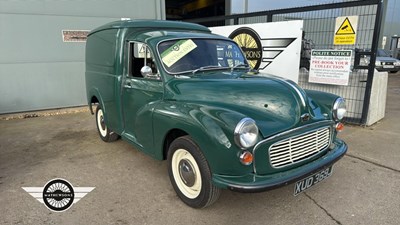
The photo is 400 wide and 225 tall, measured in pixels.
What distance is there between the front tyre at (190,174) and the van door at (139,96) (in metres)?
0.48

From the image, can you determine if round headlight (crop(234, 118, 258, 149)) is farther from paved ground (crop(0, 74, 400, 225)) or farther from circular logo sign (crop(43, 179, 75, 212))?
circular logo sign (crop(43, 179, 75, 212))

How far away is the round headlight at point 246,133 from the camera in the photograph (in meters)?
2.41

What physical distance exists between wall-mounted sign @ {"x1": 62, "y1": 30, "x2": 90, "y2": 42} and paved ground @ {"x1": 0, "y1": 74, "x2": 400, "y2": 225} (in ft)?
10.5

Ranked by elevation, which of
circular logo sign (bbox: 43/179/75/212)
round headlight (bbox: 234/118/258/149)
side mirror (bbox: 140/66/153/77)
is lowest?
circular logo sign (bbox: 43/179/75/212)

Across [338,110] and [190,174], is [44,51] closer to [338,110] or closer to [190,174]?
[190,174]

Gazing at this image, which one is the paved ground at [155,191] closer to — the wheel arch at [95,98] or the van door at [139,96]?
the van door at [139,96]

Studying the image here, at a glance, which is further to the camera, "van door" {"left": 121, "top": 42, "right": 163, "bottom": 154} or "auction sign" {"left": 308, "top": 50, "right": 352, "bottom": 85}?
"auction sign" {"left": 308, "top": 50, "right": 352, "bottom": 85}

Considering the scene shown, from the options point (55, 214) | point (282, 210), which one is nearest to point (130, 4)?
point (55, 214)

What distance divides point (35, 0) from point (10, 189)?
17.1ft

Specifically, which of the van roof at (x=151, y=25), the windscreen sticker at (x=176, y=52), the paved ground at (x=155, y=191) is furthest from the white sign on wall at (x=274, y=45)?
the windscreen sticker at (x=176, y=52)

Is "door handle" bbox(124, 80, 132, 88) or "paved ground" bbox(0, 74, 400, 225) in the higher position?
"door handle" bbox(124, 80, 132, 88)

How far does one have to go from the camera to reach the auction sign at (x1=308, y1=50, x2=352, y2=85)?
5430 mm

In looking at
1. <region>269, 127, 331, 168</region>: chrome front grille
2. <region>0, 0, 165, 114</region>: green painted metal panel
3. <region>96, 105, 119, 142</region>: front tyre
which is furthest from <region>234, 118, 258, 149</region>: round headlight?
<region>0, 0, 165, 114</region>: green painted metal panel

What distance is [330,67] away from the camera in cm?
568
